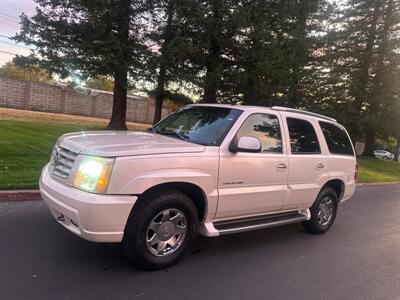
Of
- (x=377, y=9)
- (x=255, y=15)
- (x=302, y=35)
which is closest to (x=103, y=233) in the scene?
(x=255, y=15)

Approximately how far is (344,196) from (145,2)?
12.4 meters

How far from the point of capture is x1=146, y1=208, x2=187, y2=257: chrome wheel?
15.0 ft

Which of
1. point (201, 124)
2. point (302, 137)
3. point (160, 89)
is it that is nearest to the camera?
point (201, 124)

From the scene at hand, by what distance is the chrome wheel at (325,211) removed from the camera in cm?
687

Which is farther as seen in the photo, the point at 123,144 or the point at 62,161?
the point at 62,161

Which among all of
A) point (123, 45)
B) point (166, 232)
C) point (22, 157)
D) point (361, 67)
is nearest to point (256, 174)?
point (166, 232)

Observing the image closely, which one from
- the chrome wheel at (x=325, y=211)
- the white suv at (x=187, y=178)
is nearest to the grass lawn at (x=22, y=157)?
the white suv at (x=187, y=178)

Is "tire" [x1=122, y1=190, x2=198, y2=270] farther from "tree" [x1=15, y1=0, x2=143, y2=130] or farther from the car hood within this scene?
"tree" [x1=15, y1=0, x2=143, y2=130]

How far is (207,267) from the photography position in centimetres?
488

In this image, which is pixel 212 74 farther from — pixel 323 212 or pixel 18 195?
pixel 18 195

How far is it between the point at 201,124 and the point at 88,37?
1173 cm

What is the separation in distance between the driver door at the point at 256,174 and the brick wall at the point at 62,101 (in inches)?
1236

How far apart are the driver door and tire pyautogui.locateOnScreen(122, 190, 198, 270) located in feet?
1.62

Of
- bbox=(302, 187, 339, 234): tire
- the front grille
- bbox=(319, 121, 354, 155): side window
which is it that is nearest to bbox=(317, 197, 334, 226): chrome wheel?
bbox=(302, 187, 339, 234): tire
